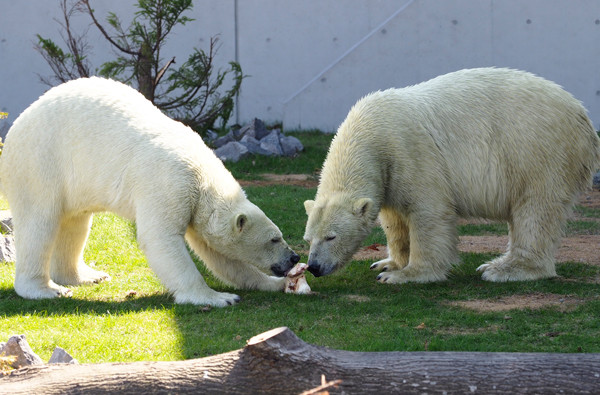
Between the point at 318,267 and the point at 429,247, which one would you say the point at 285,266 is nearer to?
the point at 318,267

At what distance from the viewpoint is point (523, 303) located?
6070 mm

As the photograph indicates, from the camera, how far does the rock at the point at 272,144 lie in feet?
49.0

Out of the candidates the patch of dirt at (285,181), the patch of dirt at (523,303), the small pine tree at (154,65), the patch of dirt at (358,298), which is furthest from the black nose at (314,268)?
the small pine tree at (154,65)

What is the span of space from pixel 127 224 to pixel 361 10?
33.8ft

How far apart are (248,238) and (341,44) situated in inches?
491

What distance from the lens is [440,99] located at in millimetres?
7066

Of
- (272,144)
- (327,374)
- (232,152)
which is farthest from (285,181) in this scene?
(327,374)

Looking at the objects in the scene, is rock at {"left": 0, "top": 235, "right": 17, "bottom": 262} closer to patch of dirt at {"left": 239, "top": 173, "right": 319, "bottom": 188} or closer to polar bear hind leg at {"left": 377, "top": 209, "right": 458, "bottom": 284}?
polar bear hind leg at {"left": 377, "top": 209, "right": 458, "bottom": 284}

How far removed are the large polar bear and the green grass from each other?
0.38m

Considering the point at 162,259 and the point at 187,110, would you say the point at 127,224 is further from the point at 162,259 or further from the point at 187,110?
the point at 187,110

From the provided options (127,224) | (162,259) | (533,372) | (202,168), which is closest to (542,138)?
(202,168)

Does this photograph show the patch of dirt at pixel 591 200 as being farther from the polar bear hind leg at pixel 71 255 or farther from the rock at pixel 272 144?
the polar bear hind leg at pixel 71 255

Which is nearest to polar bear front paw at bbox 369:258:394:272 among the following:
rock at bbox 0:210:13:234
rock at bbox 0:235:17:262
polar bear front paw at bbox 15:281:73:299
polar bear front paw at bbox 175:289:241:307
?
polar bear front paw at bbox 175:289:241:307

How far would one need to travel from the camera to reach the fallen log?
297 centimetres
